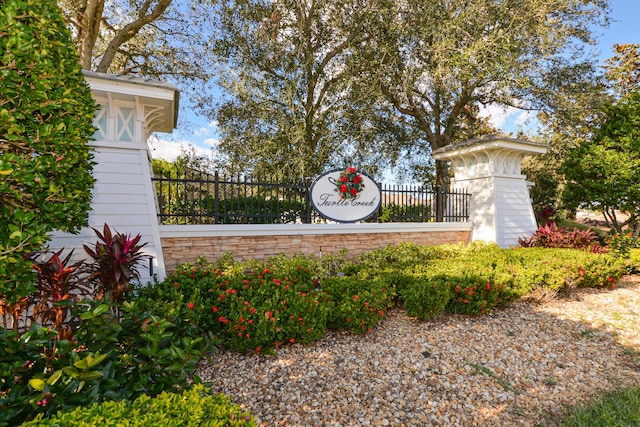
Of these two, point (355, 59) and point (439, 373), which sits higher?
point (355, 59)

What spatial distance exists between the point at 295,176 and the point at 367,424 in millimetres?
8134

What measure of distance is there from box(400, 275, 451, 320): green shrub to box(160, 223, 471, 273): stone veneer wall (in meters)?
2.88

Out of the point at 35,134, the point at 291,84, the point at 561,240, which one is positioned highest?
the point at 291,84

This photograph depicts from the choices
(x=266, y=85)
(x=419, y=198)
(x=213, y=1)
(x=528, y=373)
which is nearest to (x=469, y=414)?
(x=528, y=373)

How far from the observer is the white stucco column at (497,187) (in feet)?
29.6

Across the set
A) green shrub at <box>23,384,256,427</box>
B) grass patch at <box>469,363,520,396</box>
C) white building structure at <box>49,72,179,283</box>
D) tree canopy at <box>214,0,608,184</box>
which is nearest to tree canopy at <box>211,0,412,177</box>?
tree canopy at <box>214,0,608,184</box>

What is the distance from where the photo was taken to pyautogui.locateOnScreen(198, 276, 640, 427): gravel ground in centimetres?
289

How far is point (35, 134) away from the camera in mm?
2768

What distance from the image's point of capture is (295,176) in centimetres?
1016

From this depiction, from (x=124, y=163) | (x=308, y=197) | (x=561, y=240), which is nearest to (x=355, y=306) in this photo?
(x=308, y=197)

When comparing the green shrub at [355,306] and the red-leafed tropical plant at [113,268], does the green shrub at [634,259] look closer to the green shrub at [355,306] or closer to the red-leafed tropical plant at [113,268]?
the green shrub at [355,306]

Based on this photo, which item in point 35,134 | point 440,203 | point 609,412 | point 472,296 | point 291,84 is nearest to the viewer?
point 35,134

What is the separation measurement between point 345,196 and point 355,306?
3752 mm

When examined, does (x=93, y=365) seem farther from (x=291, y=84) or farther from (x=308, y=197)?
(x=291, y=84)
